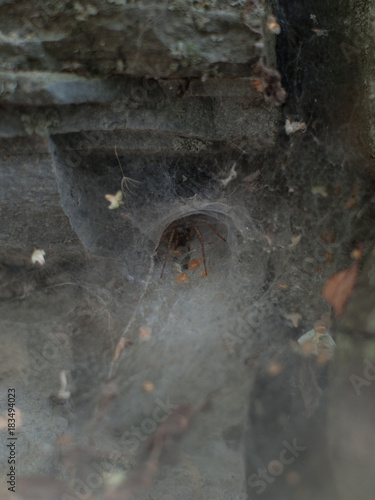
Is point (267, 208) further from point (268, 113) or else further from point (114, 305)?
point (114, 305)

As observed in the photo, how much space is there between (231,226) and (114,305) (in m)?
0.58

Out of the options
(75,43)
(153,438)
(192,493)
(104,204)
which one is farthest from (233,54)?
(192,493)

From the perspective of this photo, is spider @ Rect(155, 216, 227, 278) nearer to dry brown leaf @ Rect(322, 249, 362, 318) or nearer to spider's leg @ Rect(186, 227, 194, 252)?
spider's leg @ Rect(186, 227, 194, 252)

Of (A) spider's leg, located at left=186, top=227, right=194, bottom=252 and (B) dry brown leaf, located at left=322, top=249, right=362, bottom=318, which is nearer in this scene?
(B) dry brown leaf, located at left=322, top=249, right=362, bottom=318

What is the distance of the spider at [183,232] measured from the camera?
5.63ft

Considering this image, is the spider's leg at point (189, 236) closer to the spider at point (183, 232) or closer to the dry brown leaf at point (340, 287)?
the spider at point (183, 232)

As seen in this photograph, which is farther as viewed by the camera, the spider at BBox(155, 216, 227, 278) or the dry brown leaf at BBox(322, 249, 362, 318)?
the spider at BBox(155, 216, 227, 278)

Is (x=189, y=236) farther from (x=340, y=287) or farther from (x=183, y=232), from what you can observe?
(x=340, y=287)

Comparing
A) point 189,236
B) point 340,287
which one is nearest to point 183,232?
point 189,236

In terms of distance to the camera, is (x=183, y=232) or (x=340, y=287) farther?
(x=183, y=232)

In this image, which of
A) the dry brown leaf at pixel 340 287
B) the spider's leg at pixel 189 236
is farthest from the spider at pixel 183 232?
the dry brown leaf at pixel 340 287

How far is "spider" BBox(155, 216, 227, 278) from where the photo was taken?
5.63ft

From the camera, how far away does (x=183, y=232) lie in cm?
175

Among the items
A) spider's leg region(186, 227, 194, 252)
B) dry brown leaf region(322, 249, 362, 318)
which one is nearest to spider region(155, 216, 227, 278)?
spider's leg region(186, 227, 194, 252)
